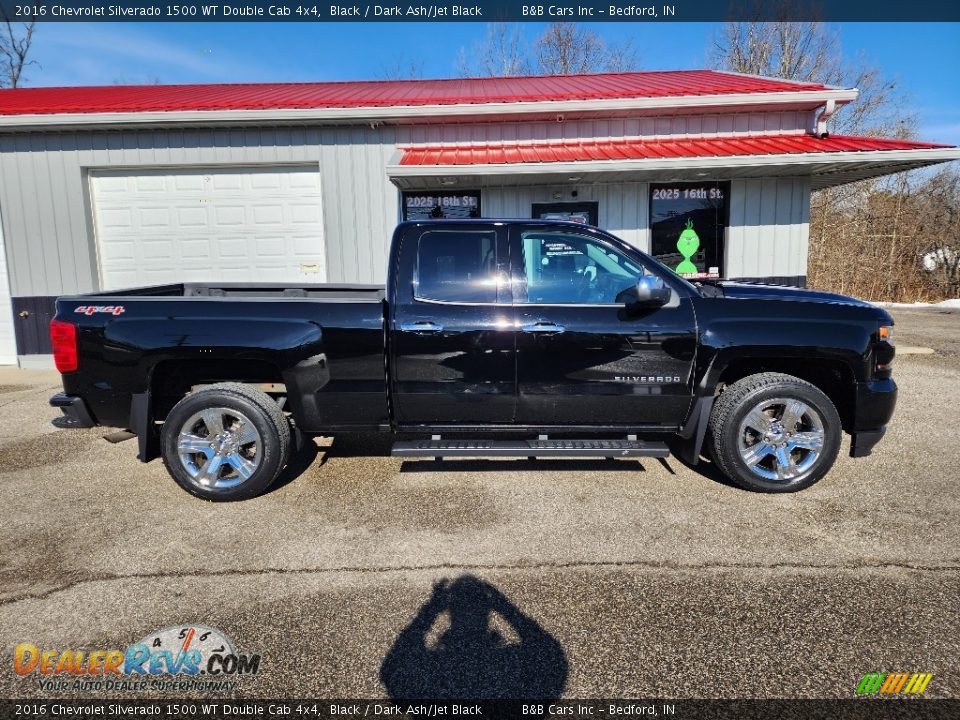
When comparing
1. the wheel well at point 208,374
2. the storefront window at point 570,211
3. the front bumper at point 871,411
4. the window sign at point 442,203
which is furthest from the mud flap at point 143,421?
the storefront window at point 570,211

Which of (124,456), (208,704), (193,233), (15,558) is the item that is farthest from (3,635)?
(193,233)

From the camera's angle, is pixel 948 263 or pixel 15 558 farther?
pixel 948 263

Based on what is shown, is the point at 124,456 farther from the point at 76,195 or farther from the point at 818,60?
the point at 818,60

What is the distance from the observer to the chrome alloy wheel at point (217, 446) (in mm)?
4047

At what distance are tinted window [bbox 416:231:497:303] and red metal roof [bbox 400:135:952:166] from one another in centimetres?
457

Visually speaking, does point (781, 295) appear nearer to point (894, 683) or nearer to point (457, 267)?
point (457, 267)

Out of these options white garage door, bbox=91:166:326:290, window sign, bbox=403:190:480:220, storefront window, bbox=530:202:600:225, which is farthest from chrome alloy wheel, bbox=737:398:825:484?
white garage door, bbox=91:166:326:290

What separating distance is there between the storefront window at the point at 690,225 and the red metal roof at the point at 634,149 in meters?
0.74

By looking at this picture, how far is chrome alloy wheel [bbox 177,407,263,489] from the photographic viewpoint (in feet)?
13.3

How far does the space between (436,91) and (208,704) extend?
1121 centimetres

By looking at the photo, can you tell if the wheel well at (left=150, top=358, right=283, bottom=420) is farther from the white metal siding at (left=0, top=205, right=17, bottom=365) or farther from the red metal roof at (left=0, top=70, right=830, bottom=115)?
the white metal siding at (left=0, top=205, right=17, bottom=365)

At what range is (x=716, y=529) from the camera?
3.61 meters

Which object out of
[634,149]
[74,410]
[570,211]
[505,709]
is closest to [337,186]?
[570,211]

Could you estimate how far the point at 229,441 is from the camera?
4.07 meters
